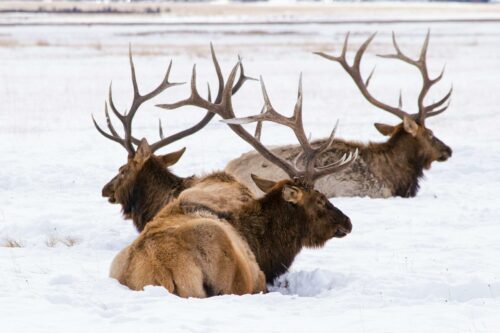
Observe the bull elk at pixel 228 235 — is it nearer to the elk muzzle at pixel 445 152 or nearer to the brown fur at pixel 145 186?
the brown fur at pixel 145 186

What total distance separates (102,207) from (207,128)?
21.4 feet

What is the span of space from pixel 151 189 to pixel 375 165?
3.70 meters

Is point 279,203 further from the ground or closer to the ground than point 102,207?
further from the ground

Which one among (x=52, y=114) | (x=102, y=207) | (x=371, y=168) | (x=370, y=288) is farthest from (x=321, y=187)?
(x=52, y=114)

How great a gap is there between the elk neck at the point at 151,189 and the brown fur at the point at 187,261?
7.30ft

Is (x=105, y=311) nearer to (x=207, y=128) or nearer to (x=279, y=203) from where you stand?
(x=279, y=203)

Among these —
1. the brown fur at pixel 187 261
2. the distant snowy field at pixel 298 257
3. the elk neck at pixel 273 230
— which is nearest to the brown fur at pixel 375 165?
the distant snowy field at pixel 298 257

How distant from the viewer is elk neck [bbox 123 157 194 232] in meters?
8.55

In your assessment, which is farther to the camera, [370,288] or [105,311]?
[370,288]

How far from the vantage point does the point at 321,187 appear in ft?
36.1

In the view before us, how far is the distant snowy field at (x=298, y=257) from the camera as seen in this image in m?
5.28

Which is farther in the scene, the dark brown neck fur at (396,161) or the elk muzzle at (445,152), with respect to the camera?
the elk muzzle at (445,152)

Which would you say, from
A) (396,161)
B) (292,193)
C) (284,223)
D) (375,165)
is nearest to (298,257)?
(284,223)

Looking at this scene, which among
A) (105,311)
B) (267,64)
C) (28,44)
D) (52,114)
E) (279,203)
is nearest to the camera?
(105,311)
